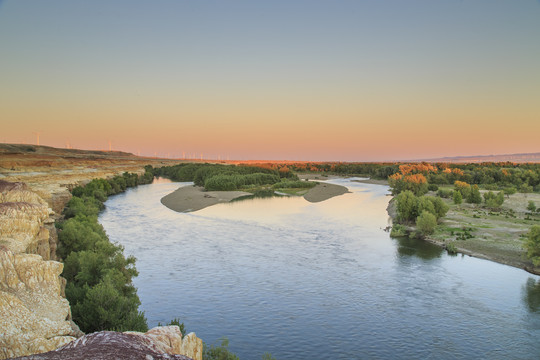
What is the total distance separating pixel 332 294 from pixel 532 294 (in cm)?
1304

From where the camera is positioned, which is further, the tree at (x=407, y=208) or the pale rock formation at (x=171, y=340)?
the tree at (x=407, y=208)

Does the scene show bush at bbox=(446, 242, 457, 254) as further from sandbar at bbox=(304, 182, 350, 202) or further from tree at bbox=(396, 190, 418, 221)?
sandbar at bbox=(304, 182, 350, 202)

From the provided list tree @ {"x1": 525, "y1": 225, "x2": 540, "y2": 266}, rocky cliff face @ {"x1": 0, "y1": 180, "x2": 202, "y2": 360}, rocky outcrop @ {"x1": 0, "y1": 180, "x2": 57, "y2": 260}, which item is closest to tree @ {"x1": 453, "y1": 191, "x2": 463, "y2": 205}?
tree @ {"x1": 525, "y1": 225, "x2": 540, "y2": 266}

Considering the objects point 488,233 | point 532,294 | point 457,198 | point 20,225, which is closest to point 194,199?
point 457,198

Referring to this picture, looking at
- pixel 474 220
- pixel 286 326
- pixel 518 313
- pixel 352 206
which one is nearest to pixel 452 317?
pixel 518 313

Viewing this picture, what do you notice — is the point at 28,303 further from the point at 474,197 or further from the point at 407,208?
the point at 474,197

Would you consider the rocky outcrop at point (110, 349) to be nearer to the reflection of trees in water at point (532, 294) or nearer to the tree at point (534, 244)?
the reflection of trees in water at point (532, 294)

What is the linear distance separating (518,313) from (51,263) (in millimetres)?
23834

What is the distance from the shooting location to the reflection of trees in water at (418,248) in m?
33.5

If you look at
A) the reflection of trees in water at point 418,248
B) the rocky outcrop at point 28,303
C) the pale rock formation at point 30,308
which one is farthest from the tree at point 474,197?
the pale rock formation at point 30,308

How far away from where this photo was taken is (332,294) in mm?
23766

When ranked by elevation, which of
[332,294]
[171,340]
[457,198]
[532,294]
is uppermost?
[171,340]

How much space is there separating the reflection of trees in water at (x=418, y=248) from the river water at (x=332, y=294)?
0.11m

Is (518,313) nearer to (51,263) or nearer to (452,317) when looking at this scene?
(452,317)
